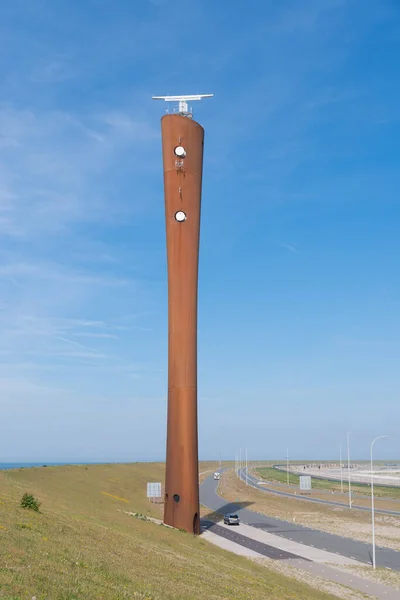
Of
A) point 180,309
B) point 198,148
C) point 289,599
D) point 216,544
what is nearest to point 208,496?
point 216,544

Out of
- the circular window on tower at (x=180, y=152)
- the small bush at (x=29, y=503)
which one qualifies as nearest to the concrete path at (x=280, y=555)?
the small bush at (x=29, y=503)

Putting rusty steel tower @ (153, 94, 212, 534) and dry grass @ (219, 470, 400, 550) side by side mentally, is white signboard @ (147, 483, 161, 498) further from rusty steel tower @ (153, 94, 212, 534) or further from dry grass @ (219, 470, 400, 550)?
rusty steel tower @ (153, 94, 212, 534)

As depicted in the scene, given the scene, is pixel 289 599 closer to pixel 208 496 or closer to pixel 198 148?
pixel 198 148

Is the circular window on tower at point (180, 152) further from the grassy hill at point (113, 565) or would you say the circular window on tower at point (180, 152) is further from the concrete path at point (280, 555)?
→ the concrete path at point (280, 555)

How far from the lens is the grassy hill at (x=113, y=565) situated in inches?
606

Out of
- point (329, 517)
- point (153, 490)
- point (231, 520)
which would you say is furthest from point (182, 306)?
point (329, 517)

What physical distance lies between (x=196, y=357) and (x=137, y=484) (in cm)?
4402

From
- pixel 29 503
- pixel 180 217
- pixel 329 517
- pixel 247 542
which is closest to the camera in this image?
pixel 29 503

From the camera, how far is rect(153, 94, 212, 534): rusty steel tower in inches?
1679

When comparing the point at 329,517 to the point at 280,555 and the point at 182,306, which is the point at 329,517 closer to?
the point at 280,555

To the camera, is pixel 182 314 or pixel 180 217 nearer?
pixel 182 314

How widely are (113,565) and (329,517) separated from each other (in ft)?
178

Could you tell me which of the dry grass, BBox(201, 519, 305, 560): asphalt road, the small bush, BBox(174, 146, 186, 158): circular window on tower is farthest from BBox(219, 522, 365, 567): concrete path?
BBox(174, 146, 186, 158): circular window on tower

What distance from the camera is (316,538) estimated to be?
169 feet
